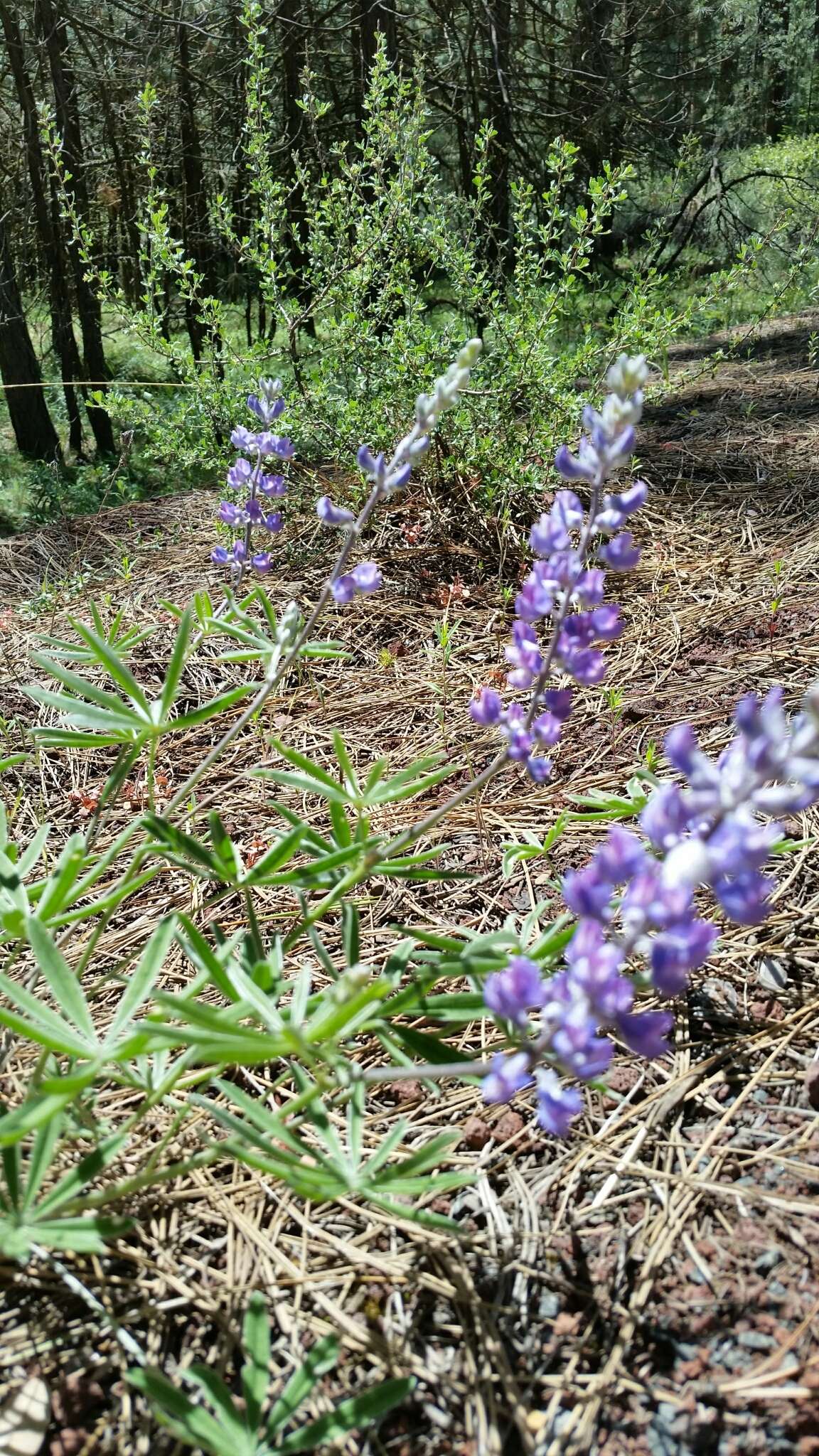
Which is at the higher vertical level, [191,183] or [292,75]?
[292,75]

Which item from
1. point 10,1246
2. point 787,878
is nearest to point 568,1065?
point 10,1246

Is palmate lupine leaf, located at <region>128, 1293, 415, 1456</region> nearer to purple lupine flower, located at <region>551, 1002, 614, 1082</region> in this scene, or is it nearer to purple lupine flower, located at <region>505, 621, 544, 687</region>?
purple lupine flower, located at <region>551, 1002, 614, 1082</region>

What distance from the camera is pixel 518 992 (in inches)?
41.3

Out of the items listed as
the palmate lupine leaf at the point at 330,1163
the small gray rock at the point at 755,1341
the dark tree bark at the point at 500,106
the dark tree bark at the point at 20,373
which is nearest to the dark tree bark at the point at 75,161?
the dark tree bark at the point at 20,373

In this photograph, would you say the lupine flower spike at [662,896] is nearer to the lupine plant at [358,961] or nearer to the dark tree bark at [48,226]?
the lupine plant at [358,961]

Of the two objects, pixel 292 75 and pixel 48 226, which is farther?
pixel 292 75

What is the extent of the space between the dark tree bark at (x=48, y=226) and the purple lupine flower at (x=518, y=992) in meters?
6.73

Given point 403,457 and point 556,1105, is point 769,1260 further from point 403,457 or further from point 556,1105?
point 403,457

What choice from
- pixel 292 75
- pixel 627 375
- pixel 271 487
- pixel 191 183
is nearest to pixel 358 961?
pixel 627 375

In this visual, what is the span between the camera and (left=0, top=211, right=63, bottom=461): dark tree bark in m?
7.42

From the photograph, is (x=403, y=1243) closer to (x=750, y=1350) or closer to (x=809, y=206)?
(x=750, y=1350)

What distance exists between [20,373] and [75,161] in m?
1.63

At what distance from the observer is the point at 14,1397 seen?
1.14 metres

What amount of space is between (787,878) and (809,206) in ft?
25.3
